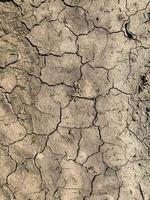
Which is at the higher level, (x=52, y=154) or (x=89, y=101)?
(x=89, y=101)

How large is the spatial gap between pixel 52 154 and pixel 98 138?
16.5 inches

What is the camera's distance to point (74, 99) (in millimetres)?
4586

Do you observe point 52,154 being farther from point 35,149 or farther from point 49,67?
point 49,67

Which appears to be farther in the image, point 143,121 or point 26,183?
point 143,121

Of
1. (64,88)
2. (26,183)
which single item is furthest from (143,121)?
(26,183)

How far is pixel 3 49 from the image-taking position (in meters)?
4.46

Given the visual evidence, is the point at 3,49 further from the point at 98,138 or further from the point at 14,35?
the point at 98,138

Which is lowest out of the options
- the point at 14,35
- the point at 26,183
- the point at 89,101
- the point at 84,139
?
the point at 26,183

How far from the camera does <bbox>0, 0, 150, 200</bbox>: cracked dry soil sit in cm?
441

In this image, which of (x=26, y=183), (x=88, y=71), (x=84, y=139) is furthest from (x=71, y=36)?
(x=26, y=183)

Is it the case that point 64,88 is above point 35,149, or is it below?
above

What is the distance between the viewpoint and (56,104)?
14.9 feet

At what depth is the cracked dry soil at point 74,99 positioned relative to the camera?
14.5 feet

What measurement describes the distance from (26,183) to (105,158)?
0.70m
